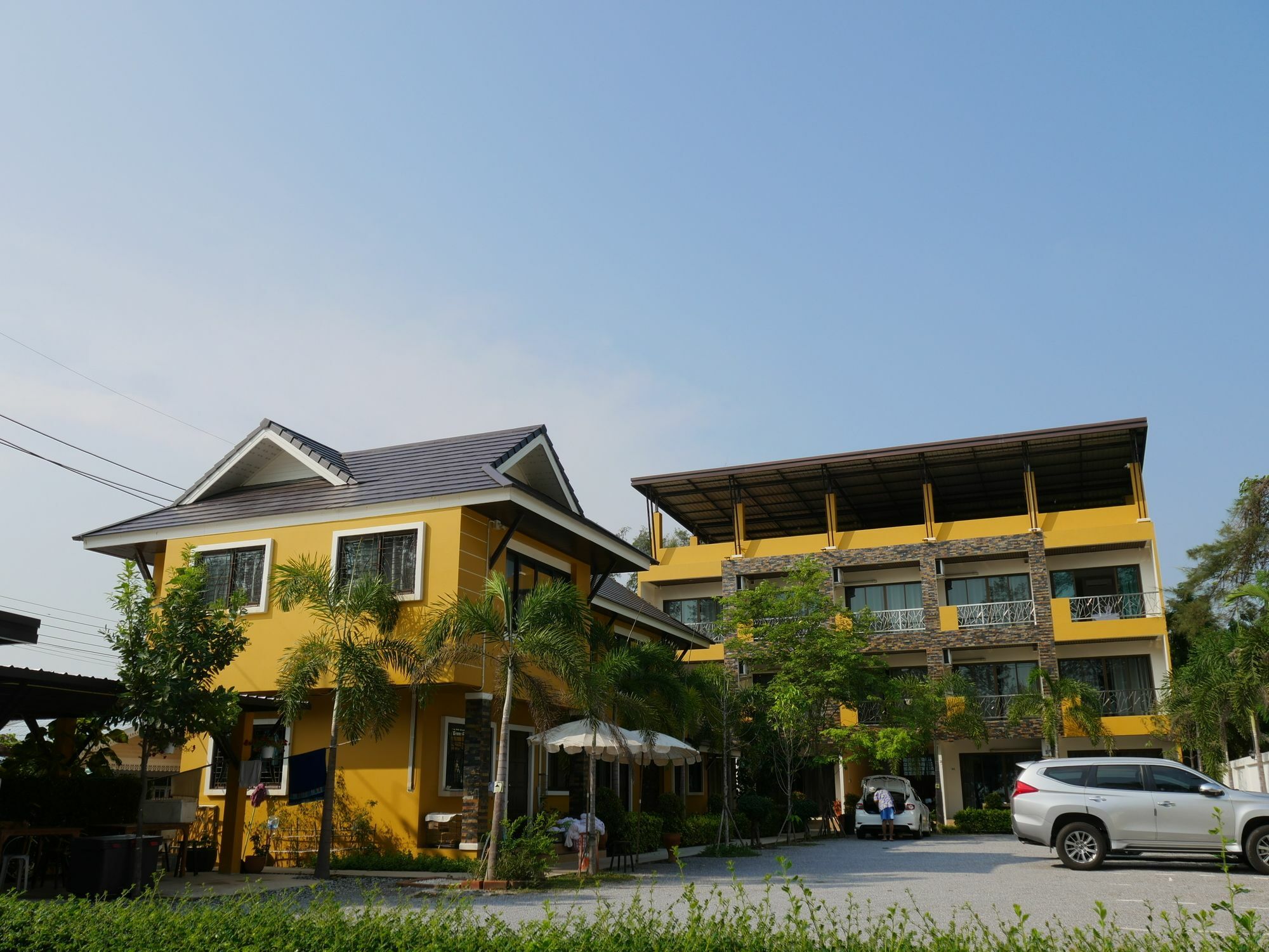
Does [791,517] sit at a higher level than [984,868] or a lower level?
higher

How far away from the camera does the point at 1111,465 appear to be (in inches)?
1567

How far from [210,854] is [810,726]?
53.2ft

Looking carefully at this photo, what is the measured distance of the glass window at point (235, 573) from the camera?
772 inches

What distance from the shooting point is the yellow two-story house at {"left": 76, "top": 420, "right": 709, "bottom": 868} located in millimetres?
18141

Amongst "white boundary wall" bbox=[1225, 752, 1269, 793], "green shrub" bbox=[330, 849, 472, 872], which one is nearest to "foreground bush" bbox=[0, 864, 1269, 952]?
"green shrub" bbox=[330, 849, 472, 872]

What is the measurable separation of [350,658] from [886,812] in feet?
62.5

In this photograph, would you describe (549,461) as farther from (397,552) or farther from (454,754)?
(454,754)

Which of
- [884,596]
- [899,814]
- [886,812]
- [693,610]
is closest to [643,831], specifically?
[886,812]

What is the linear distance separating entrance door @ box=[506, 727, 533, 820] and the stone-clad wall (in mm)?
18345

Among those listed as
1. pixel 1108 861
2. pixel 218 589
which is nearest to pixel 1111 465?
pixel 1108 861

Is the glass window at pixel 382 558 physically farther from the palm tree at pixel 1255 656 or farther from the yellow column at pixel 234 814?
the palm tree at pixel 1255 656

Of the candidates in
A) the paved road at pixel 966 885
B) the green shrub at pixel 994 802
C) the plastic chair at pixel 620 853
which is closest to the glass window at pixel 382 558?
the paved road at pixel 966 885

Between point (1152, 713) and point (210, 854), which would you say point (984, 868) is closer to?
point (210, 854)

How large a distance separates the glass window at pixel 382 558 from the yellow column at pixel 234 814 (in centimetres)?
301
